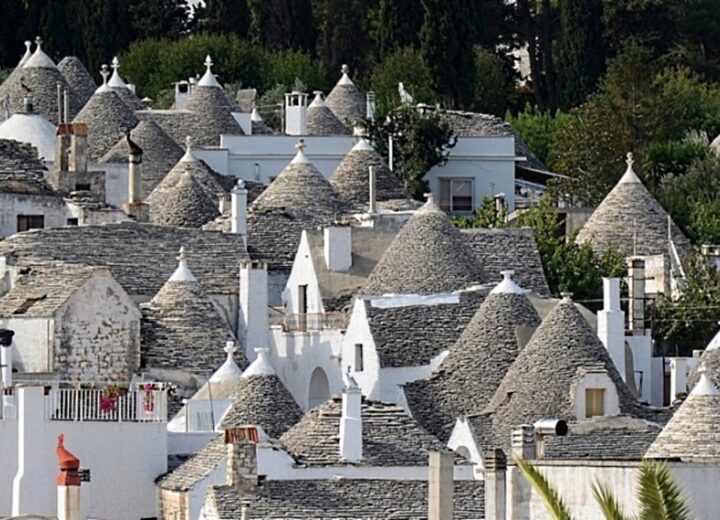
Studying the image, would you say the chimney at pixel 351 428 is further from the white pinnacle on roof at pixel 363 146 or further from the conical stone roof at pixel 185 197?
the white pinnacle on roof at pixel 363 146

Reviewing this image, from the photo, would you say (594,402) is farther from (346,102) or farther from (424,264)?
(346,102)

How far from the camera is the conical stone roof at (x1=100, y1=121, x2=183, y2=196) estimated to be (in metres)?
94.1

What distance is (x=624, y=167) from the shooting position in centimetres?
10331

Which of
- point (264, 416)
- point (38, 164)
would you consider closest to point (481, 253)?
point (38, 164)

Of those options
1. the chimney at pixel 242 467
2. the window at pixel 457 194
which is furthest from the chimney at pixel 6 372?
the window at pixel 457 194

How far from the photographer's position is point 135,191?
88562 millimetres

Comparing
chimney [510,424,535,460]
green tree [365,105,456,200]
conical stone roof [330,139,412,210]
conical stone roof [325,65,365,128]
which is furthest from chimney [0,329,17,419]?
conical stone roof [325,65,365,128]

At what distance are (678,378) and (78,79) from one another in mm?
31543

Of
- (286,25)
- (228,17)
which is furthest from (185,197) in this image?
(286,25)

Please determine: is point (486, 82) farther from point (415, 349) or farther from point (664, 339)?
point (415, 349)

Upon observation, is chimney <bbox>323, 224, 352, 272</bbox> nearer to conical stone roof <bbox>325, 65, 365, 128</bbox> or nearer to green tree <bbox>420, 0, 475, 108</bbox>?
conical stone roof <bbox>325, 65, 365, 128</bbox>

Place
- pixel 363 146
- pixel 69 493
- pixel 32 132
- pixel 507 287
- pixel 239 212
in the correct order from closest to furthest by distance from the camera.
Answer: pixel 69 493 < pixel 507 287 < pixel 239 212 < pixel 363 146 < pixel 32 132

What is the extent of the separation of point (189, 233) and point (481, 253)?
5.83m

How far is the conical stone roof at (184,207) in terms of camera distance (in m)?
87.2
